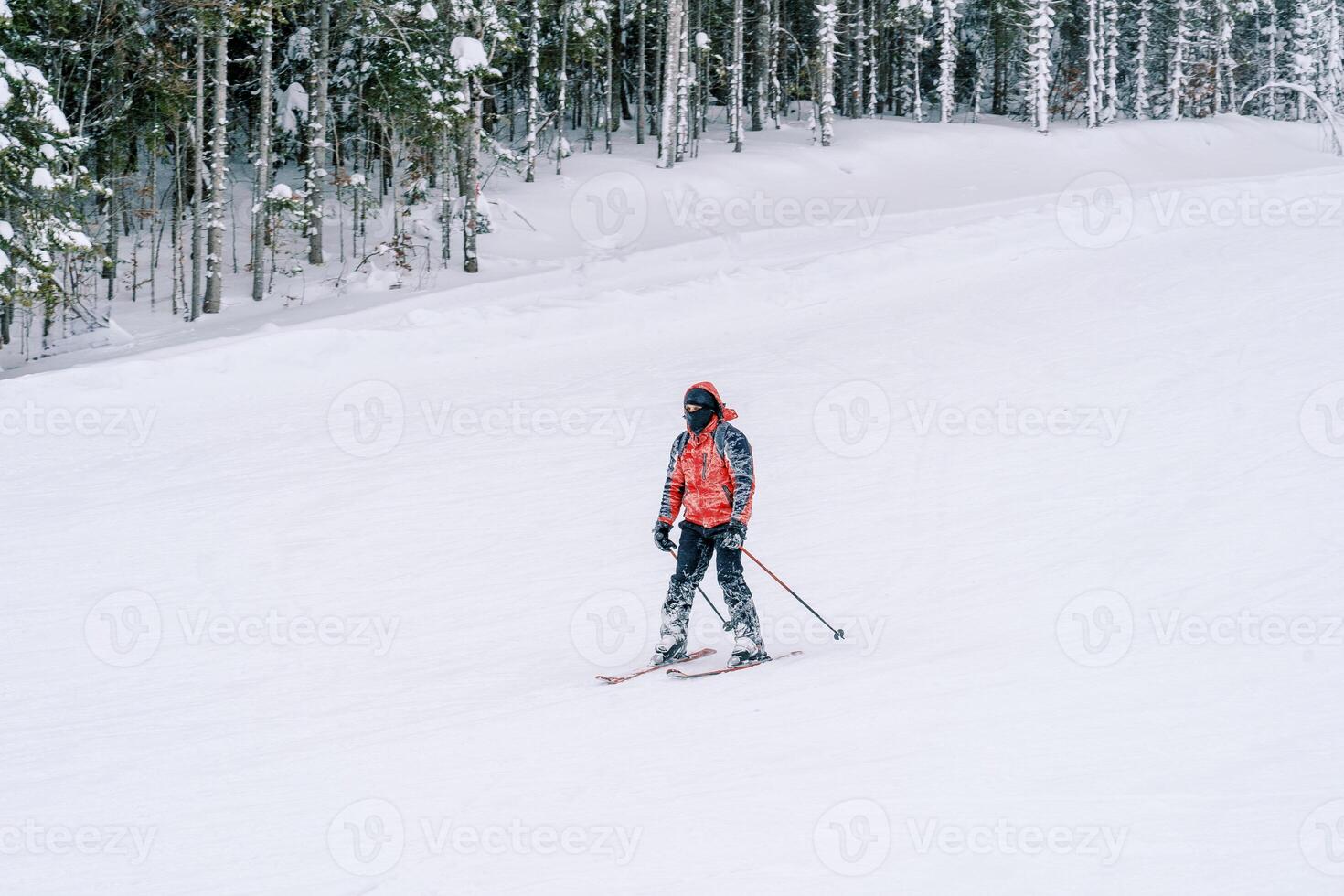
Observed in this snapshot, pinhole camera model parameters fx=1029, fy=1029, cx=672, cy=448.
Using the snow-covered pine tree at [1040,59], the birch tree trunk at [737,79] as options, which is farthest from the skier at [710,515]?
the snow-covered pine tree at [1040,59]

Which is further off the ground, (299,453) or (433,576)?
(299,453)

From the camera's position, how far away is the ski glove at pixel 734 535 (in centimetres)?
699

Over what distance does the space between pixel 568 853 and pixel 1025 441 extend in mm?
8387

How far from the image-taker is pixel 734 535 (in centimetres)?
699

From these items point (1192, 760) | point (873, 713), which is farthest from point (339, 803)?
point (1192, 760)

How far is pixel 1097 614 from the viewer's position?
23.9ft

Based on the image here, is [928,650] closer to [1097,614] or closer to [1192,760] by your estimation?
[1097,614]
